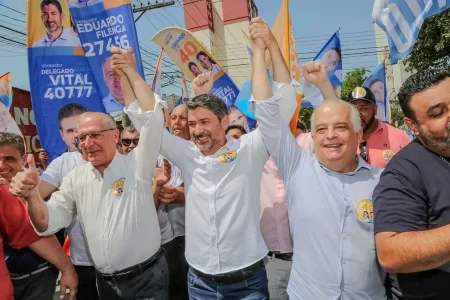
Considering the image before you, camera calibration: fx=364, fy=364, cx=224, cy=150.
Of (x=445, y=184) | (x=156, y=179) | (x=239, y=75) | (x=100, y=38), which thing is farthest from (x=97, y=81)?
(x=239, y=75)

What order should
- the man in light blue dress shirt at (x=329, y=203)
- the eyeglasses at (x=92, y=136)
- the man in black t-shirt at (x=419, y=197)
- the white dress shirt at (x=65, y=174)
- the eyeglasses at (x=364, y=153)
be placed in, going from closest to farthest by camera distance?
the man in black t-shirt at (x=419, y=197) < the man in light blue dress shirt at (x=329, y=203) < the eyeglasses at (x=92, y=136) < the white dress shirt at (x=65, y=174) < the eyeglasses at (x=364, y=153)

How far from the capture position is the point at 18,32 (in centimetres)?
1116

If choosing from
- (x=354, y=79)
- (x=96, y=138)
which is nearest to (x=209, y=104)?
(x=96, y=138)

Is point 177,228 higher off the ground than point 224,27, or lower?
lower

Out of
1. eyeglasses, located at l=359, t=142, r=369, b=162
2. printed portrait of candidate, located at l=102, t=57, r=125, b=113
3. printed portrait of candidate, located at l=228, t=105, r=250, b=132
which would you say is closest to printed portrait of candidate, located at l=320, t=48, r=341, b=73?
printed portrait of candidate, located at l=228, t=105, r=250, b=132

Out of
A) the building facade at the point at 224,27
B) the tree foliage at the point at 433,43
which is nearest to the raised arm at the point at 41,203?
the tree foliage at the point at 433,43

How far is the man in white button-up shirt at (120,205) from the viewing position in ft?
8.05

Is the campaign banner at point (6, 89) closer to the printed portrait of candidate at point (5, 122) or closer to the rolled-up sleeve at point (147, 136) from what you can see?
the printed portrait of candidate at point (5, 122)

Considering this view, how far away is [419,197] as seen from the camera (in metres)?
1.43

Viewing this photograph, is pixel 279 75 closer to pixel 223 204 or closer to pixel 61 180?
pixel 223 204

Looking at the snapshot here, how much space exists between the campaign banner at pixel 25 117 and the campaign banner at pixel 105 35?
4910 millimetres

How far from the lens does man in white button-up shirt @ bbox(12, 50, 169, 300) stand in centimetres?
246

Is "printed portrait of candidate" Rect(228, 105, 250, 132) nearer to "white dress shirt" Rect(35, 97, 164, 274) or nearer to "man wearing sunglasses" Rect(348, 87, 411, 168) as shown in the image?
"man wearing sunglasses" Rect(348, 87, 411, 168)

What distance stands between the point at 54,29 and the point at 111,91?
1.08m
